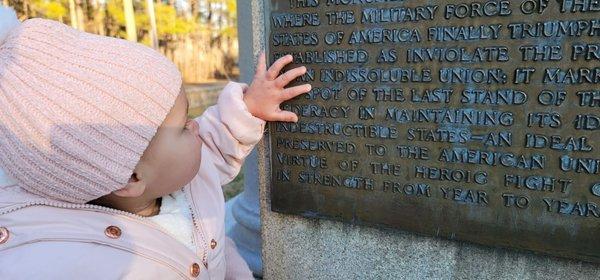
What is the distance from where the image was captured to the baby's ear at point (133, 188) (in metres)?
1.33

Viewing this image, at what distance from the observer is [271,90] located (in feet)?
5.92

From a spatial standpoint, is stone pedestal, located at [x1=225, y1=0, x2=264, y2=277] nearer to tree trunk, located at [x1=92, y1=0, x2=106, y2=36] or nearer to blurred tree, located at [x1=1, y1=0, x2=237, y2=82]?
blurred tree, located at [x1=1, y1=0, x2=237, y2=82]

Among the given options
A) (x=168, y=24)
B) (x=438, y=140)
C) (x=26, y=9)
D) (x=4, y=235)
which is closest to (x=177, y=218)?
(x=4, y=235)

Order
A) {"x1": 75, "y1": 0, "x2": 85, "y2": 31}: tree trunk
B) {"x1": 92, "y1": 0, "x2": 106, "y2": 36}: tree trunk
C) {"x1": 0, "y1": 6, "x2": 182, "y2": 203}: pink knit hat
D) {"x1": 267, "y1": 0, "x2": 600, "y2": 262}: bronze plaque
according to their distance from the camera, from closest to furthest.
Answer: {"x1": 0, "y1": 6, "x2": 182, "y2": 203}: pink knit hat → {"x1": 267, "y1": 0, "x2": 600, "y2": 262}: bronze plaque → {"x1": 75, "y1": 0, "x2": 85, "y2": 31}: tree trunk → {"x1": 92, "y1": 0, "x2": 106, "y2": 36}: tree trunk

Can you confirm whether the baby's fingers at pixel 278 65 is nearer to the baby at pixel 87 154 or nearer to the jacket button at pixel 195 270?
the baby at pixel 87 154

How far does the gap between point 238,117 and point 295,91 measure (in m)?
0.26

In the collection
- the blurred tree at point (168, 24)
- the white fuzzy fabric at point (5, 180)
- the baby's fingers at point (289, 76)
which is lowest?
the blurred tree at point (168, 24)

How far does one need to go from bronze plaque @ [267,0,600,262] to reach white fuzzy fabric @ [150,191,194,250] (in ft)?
1.72

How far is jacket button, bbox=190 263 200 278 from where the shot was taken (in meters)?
1.47

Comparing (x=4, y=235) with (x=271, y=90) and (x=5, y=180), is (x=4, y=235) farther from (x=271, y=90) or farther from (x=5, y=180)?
(x=271, y=90)

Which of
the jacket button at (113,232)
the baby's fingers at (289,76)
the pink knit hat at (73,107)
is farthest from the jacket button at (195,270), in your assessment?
the baby's fingers at (289,76)

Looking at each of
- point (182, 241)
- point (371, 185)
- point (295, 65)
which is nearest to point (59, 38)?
point (182, 241)

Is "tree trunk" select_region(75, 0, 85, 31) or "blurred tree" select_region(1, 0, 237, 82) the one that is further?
"tree trunk" select_region(75, 0, 85, 31)

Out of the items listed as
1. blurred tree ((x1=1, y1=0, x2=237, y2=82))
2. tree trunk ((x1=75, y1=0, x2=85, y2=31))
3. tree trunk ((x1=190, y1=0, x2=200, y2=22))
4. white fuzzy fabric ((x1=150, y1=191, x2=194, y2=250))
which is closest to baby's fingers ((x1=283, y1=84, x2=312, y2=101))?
white fuzzy fabric ((x1=150, y1=191, x2=194, y2=250))
